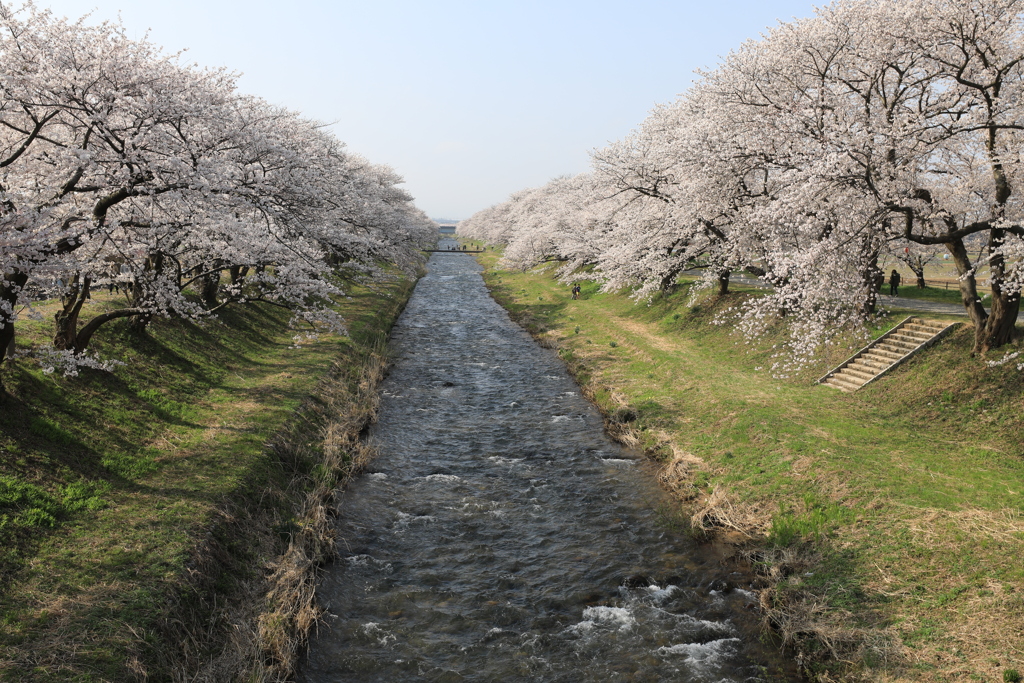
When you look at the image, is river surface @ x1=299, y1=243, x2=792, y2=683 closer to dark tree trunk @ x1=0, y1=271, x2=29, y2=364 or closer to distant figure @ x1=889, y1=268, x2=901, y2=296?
dark tree trunk @ x1=0, y1=271, x2=29, y2=364

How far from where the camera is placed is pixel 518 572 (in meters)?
14.6

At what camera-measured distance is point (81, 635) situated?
9922 millimetres

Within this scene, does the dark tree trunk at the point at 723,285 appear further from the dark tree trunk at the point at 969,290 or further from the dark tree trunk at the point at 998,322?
the dark tree trunk at the point at 998,322

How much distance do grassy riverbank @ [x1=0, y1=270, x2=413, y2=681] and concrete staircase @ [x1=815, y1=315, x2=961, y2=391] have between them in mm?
20234

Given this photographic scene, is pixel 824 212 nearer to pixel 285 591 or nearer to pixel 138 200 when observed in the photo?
pixel 285 591

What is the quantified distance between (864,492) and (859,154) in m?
10.6

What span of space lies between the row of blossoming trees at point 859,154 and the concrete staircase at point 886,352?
243 cm

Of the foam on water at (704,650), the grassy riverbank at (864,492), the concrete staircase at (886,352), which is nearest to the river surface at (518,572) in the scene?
the foam on water at (704,650)

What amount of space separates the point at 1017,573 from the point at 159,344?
89.8ft

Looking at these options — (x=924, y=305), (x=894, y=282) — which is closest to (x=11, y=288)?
(x=924, y=305)

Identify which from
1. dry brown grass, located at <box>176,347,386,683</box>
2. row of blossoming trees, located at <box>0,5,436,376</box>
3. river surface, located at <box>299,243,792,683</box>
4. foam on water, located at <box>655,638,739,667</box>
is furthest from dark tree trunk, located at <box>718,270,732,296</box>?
foam on water, located at <box>655,638,739,667</box>

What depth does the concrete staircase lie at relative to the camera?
24.0 m

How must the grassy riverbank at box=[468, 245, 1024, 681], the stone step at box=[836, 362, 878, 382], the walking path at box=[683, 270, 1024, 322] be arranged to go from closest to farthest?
the grassy riverbank at box=[468, 245, 1024, 681], the stone step at box=[836, 362, 878, 382], the walking path at box=[683, 270, 1024, 322]

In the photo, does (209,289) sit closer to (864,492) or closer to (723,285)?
(864,492)
